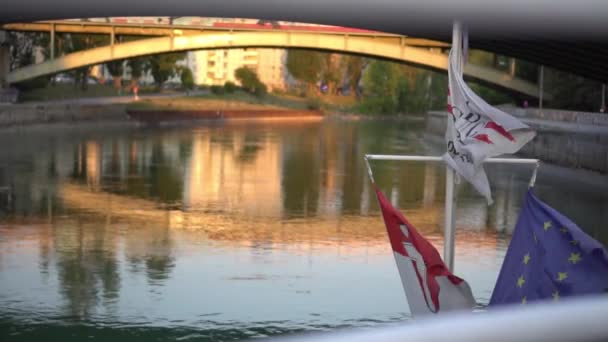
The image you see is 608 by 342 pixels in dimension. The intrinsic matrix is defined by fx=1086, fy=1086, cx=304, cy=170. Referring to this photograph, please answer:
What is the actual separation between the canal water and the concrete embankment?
2.30 ft

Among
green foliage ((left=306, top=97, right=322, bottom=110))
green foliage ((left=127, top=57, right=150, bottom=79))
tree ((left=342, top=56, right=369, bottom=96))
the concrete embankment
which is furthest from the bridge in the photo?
tree ((left=342, top=56, right=369, bottom=96))

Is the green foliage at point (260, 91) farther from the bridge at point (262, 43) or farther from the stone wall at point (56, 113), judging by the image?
the stone wall at point (56, 113)

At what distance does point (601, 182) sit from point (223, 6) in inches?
949

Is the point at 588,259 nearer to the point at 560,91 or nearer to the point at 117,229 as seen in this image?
the point at 117,229

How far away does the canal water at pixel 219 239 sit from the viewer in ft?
35.2

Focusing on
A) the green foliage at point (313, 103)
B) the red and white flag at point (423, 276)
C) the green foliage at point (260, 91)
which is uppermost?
the green foliage at point (260, 91)

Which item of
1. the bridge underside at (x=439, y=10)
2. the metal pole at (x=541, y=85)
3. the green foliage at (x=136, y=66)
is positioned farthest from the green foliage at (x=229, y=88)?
the bridge underside at (x=439, y=10)

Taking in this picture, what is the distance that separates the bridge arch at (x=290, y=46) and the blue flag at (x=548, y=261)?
50.0 meters

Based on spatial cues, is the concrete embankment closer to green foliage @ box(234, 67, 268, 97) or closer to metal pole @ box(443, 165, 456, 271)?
metal pole @ box(443, 165, 456, 271)

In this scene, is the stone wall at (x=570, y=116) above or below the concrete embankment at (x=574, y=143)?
above

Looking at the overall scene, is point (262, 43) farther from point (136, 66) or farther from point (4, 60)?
point (136, 66)

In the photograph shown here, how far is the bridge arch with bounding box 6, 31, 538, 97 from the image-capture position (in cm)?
5772

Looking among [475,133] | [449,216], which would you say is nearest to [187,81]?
[449,216]

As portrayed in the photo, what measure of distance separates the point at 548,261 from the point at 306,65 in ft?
323
